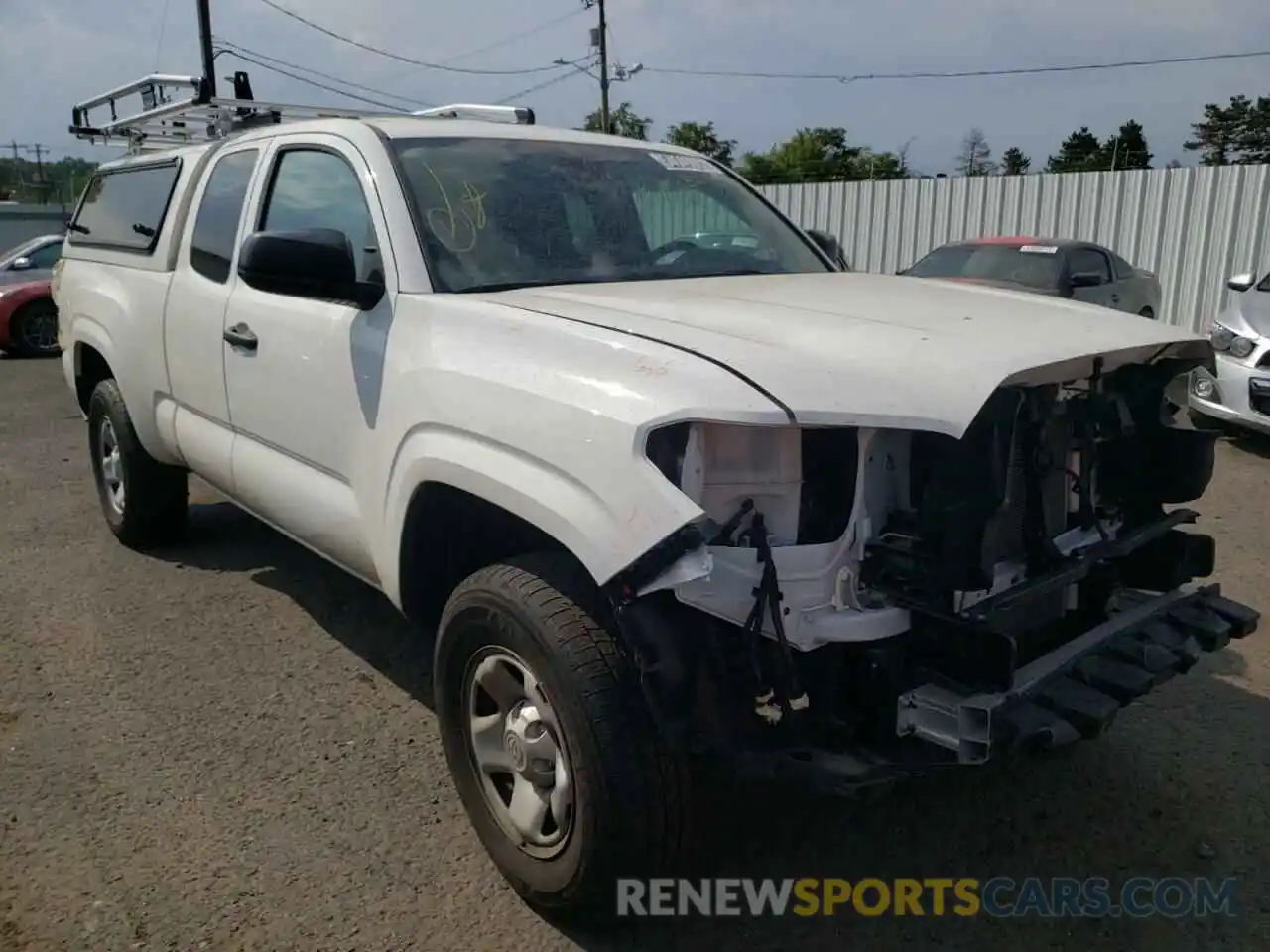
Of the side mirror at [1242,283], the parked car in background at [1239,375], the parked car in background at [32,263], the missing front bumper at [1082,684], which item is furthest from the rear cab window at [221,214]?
the parked car in background at [32,263]

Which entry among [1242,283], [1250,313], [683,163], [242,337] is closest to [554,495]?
[242,337]

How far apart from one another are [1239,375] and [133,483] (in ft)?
23.6

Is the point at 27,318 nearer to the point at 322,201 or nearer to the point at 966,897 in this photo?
the point at 322,201

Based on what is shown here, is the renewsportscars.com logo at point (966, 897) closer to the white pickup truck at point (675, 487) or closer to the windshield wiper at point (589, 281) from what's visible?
the white pickup truck at point (675, 487)

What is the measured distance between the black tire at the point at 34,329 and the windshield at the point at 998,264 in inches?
441

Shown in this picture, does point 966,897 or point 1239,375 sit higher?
point 1239,375

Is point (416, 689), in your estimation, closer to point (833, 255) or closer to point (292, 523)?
point (292, 523)

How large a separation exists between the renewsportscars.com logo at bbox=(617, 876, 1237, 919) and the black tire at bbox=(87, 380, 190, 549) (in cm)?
365

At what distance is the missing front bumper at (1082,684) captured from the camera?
7.65ft

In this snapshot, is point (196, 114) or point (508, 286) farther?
point (196, 114)

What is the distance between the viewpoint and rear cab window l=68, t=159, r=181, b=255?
4945 millimetres

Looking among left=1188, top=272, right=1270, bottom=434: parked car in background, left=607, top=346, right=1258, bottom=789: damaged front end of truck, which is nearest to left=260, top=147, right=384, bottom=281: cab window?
left=607, top=346, right=1258, bottom=789: damaged front end of truck

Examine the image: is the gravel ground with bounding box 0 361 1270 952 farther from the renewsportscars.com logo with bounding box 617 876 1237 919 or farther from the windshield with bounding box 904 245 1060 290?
the windshield with bounding box 904 245 1060 290

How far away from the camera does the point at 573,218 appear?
140 inches
